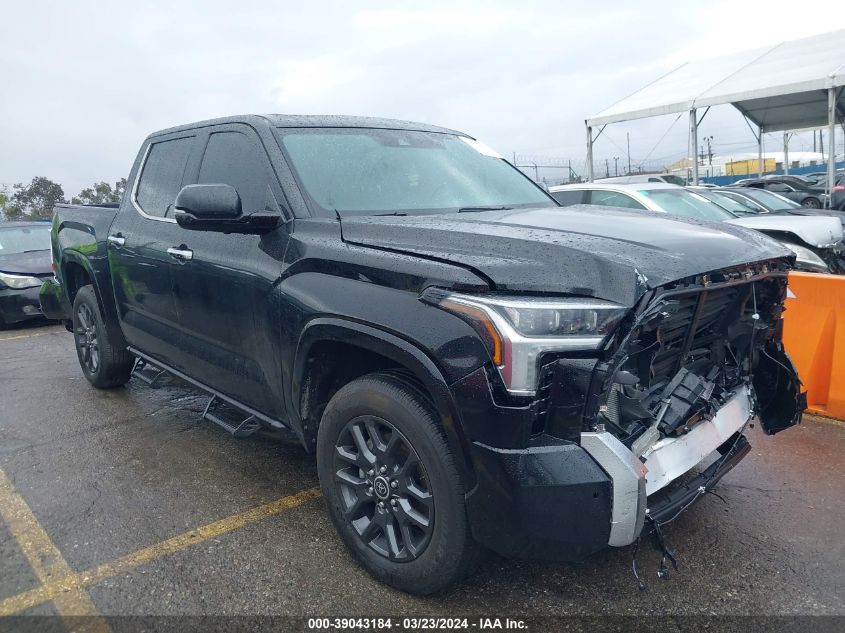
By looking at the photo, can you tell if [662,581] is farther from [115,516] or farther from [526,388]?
[115,516]

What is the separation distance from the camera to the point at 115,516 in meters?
3.45

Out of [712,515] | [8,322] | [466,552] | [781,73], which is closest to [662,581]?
[712,515]

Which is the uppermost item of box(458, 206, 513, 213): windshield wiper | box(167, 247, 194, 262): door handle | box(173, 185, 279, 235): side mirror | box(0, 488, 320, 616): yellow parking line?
box(173, 185, 279, 235): side mirror

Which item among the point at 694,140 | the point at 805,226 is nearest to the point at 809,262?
the point at 805,226

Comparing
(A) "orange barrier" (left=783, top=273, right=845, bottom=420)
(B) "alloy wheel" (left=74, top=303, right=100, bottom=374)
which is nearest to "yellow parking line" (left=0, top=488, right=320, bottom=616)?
(B) "alloy wheel" (left=74, top=303, right=100, bottom=374)

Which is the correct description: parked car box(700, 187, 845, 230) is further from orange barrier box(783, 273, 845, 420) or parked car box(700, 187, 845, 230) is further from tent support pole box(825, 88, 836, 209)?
orange barrier box(783, 273, 845, 420)

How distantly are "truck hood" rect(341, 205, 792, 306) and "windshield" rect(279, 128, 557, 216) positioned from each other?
26 cm

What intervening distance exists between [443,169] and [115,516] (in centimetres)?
246

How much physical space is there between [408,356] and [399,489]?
549 millimetres

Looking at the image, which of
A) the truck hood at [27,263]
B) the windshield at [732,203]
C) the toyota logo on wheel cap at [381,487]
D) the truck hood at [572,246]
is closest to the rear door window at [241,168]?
the truck hood at [572,246]

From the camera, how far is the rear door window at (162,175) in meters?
4.16

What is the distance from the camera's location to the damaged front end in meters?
2.23

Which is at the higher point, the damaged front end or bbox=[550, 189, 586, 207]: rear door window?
bbox=[550, 189, 586, 207]: rear door window

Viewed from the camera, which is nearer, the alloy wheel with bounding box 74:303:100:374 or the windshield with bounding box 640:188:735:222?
the alloy wheel with bounding box 74:303:100:374
